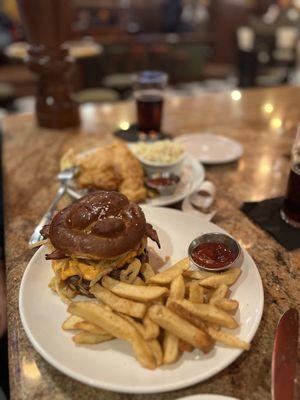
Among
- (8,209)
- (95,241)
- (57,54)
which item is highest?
(57,54)

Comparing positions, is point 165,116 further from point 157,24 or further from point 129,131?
point 157,24

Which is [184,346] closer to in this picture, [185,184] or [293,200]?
[293,200]

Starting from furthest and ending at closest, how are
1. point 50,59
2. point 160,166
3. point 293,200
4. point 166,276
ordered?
point 50,59 → point 160,166 → point 293,200 → point 166,276

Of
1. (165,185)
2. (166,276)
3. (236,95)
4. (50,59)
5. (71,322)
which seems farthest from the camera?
(236,95)

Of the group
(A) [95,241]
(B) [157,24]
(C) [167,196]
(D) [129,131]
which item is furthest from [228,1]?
(A) [95,241]

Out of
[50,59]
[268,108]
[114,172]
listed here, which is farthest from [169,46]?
[114,172]

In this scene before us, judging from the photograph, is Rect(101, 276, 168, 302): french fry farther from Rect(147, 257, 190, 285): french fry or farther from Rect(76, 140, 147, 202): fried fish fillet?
Rect(76, 140, 147, 202): fried fish fillet
